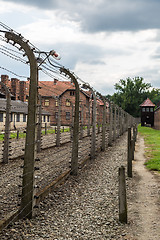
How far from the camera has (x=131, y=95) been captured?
250ft

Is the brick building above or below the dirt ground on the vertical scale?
above

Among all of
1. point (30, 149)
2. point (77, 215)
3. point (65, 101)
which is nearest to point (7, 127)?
point (30, 149)

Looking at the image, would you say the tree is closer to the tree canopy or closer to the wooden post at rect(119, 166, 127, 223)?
the tree canopy

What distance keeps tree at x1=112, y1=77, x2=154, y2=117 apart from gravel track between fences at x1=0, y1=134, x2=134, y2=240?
6884 centimetres

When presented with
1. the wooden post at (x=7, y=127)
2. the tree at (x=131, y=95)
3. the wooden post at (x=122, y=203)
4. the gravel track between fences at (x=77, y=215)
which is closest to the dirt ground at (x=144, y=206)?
the wooden post at (x=122, y=203)

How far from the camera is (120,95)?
77.5 meters

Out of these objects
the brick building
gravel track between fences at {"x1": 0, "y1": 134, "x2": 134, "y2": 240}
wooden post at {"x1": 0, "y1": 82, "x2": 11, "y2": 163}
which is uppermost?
the brick building

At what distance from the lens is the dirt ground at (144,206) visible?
4316 millimetres

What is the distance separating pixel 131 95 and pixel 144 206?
239ft

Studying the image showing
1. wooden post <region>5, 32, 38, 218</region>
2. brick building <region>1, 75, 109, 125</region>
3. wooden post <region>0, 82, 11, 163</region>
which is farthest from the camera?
brick building <region>1, 75, 109, 125</region>

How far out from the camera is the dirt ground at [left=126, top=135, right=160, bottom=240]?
432cm

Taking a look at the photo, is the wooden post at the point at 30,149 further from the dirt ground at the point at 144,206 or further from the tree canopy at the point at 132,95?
the tree canopy at the point at 132,95

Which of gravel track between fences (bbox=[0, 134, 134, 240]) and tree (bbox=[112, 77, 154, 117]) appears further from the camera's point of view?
tree (bbox=[112, 77, 154, 117])

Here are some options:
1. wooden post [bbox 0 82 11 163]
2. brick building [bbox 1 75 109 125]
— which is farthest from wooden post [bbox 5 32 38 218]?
brick building [bbox 1 75 109 125]
